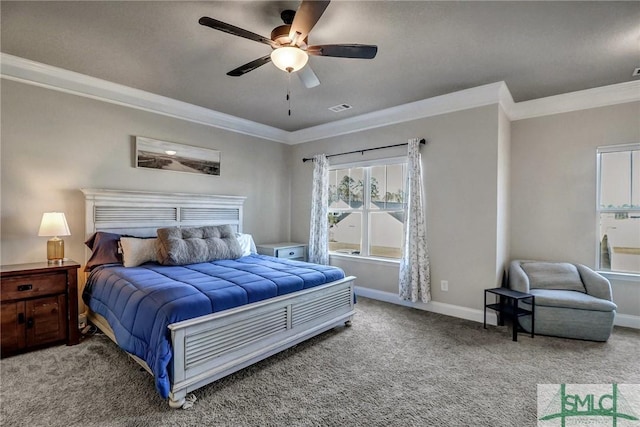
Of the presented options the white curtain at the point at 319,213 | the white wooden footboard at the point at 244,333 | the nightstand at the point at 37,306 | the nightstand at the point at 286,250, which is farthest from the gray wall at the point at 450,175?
the white wooden footboard at the point at 244,333

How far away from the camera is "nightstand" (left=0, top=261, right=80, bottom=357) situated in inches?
105

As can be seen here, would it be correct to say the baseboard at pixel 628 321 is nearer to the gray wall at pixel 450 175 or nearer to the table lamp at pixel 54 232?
the gray wall at pixel 450 175

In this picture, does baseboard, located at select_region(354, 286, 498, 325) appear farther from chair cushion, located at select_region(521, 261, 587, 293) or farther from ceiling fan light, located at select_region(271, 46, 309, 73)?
ceiling fan light, located at select_region(271, 46, 309, 73)

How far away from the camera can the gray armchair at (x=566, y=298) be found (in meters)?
3.06

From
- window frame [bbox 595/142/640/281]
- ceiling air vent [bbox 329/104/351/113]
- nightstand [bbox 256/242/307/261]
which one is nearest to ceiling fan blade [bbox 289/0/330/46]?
ceiling air vent [bbox 329/104/351/113]

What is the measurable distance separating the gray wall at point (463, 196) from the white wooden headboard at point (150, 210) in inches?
106

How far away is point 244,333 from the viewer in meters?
2.46

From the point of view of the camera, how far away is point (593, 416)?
78.8 inches

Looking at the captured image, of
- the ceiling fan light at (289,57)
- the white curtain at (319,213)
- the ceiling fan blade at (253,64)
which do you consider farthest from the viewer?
the white curtain at (319,213)

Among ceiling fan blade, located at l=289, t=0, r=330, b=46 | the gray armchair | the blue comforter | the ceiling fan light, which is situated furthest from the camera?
the gray armchair

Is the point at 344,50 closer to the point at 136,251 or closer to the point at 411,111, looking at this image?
the point at 411,111

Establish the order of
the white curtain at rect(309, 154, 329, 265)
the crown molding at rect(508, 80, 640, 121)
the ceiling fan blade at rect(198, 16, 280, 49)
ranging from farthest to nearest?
the white curtain at rect(309, 154, 329, 265)
the crown molding at rect(508, 80, 640, 121)
the ceiling fan blade at rect(198, 16, 280, 49)

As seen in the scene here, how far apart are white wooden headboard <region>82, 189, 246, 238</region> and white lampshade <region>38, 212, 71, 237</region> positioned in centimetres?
36

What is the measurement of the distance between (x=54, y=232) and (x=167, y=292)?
1616mm
